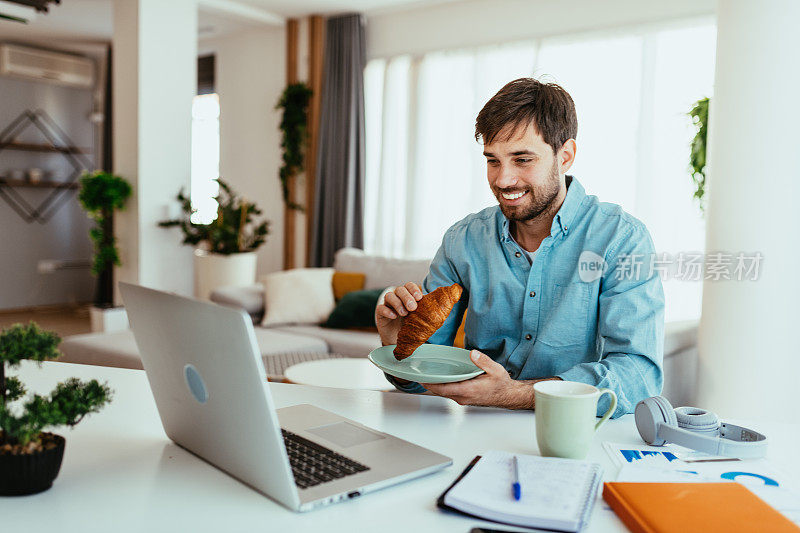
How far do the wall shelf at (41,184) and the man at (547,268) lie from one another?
6701 millimetres

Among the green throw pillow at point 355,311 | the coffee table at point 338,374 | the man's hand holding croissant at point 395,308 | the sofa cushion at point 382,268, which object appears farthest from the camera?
the sofa cushion at point 382,268

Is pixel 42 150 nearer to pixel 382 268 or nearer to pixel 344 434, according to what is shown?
pixel 382 268

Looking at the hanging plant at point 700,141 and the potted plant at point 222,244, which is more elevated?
the hanging plant at point 700,141

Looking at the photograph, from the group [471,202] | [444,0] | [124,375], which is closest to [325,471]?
[124,375]

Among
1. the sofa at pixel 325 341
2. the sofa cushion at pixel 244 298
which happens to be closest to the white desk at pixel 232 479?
the sofa at pixel 325 341

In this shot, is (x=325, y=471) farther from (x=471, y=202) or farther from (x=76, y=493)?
(x=471, y=202)

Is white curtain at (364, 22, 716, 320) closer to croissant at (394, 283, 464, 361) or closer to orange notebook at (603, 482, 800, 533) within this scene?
croissant at (394, 283, 464, 361)

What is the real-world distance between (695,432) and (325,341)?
122 inches

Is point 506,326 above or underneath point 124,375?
above

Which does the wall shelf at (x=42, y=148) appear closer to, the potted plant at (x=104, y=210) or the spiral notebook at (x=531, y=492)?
the potted plant at (x=104, y=210)

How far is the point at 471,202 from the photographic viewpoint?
17.4ft

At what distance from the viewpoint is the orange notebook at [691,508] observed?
780mm

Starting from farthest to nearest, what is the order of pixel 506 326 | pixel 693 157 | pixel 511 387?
1. pixel 693 157
2. pixel 506 326
3. pixel 511 387

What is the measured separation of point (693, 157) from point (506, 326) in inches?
103
